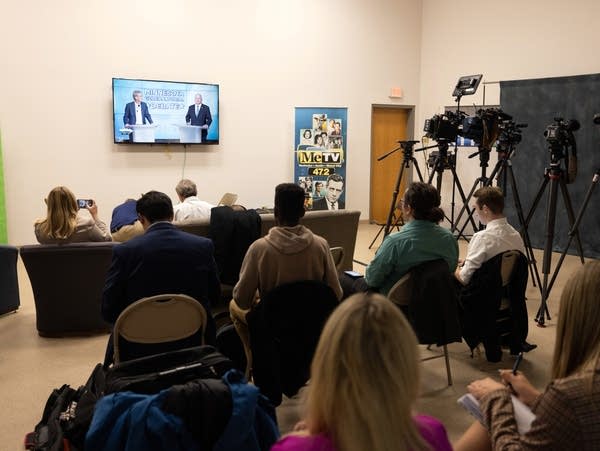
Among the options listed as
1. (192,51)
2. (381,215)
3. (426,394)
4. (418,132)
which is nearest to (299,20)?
(192,51)

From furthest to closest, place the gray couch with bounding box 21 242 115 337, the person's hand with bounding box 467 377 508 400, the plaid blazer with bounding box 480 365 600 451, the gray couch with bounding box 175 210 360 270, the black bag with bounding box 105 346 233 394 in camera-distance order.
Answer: the gray couch with bounding box 175 210 360 270 < the gray couch with bounding box 21 242 115 337 < the black bag with bounding box 105 346 233 394 < the person's hand with bounding box 467 377 508 400 < the plaid blazer with bounding box 480 365 600 451

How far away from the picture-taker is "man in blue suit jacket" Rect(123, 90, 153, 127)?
700cm

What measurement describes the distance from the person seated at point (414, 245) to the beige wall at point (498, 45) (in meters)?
4.40

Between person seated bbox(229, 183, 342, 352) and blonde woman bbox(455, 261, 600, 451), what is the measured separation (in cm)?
127

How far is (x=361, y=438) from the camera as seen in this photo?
103 centimetres

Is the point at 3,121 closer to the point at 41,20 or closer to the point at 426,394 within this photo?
the point at 41,20

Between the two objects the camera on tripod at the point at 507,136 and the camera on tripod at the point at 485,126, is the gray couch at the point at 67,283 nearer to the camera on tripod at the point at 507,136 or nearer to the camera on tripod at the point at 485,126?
the camera on tripod at the point at 485,126

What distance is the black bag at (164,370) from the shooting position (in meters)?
1.75

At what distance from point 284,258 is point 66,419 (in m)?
1.21

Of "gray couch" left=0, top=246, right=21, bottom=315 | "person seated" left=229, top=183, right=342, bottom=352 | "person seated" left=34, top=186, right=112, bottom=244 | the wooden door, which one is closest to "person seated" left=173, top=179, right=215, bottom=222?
"person seated" left=34, top=186, right=112, bottom=244

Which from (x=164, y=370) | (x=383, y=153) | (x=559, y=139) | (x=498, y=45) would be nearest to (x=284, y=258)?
(x=164, y=370)

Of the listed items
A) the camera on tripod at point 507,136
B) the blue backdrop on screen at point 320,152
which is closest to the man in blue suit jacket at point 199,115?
the blue backdrop on screen at point 320,152

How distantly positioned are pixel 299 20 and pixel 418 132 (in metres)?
2.65

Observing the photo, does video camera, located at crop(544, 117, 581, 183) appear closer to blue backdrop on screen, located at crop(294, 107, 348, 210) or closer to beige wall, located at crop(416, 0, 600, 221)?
beige wall, located at crop(416, 0, 600, 221)
